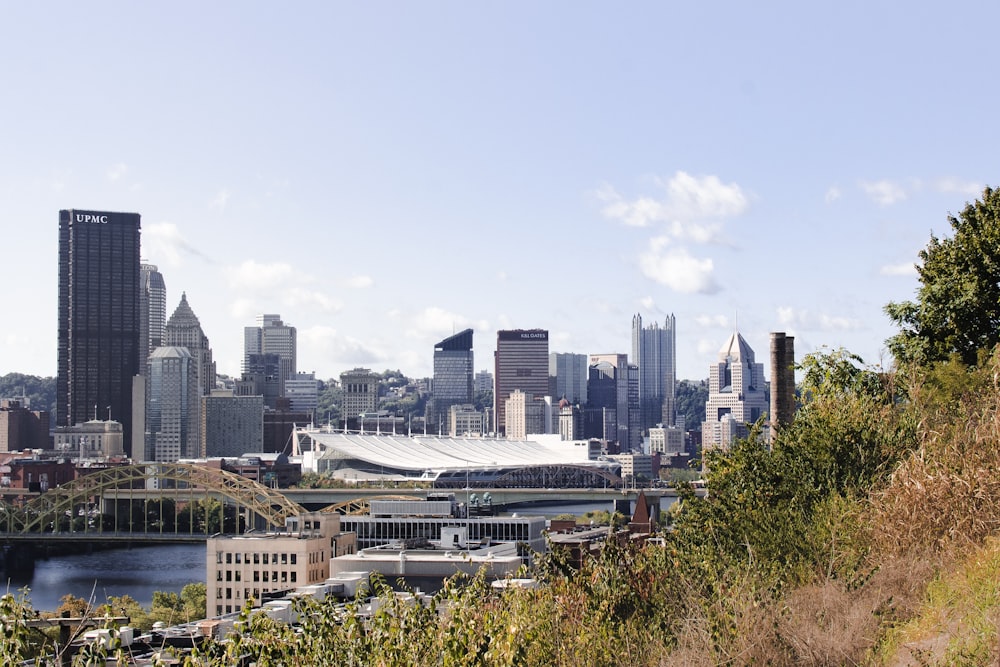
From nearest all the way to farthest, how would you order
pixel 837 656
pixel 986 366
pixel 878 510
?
pixel 837 656
pixel 878 510
pixel 986 366

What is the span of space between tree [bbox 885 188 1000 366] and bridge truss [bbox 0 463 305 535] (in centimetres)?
6978

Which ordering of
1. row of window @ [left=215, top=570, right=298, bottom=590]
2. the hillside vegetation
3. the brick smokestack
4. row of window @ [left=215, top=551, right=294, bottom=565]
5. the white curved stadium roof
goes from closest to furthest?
the hillside vegetation
the brick smokestack
row of window @ [left=215, top=570, right=298, bottom=590]
row of window @ [left=215, top=551, right=294, bottom=565]
the white curved stadium roof

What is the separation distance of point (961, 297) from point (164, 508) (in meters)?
96.3

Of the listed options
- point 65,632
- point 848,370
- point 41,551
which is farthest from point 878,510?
point 41,551

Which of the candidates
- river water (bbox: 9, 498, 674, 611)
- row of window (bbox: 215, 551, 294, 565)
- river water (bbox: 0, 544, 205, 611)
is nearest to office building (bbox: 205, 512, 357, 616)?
row of window (bbox: 215, 551, 294, 565)

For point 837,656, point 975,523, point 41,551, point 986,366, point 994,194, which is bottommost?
point 41,551

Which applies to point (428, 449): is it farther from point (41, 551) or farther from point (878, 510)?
point (878, 510)

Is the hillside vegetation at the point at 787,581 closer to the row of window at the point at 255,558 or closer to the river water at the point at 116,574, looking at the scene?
the row of window at the point at 255,558

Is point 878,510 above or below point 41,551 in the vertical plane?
above

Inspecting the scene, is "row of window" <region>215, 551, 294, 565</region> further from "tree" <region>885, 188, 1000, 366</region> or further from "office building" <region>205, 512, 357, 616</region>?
"tree" <region>885, 188, 1000, 366</region>

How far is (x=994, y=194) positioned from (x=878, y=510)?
13.4m

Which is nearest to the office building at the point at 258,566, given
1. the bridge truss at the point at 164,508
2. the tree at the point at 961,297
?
the bridge truss at the point at 164,508

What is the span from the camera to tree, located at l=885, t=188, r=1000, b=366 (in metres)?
29.5

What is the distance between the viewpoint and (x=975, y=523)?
18.0m
